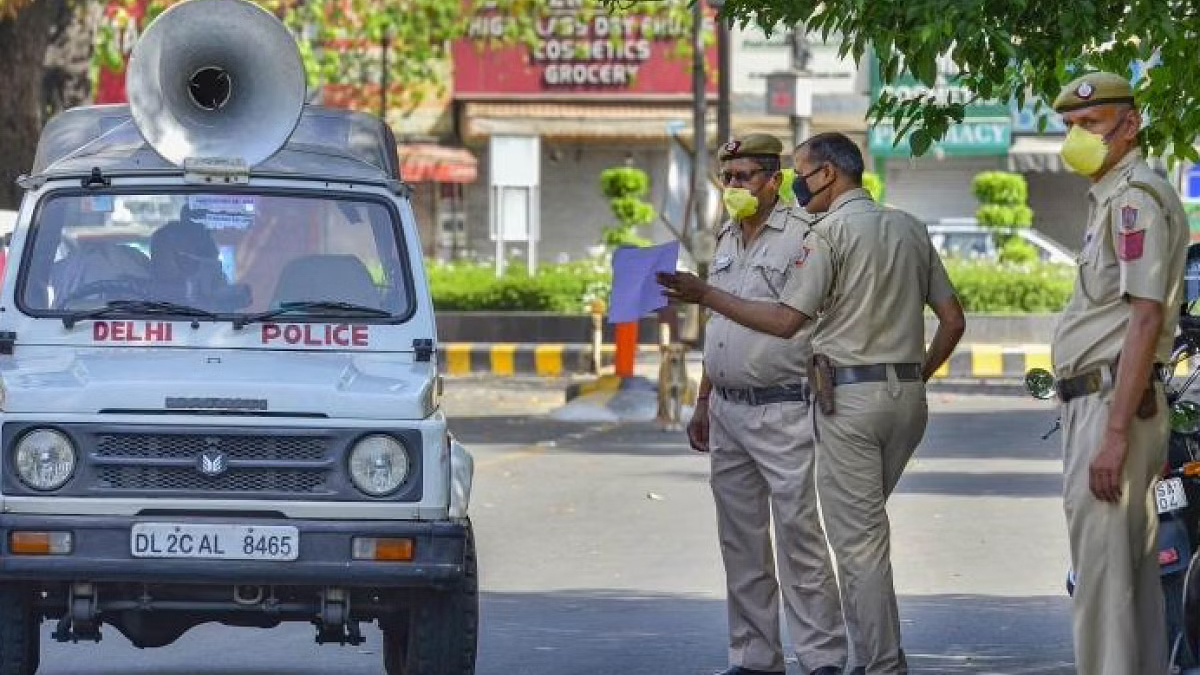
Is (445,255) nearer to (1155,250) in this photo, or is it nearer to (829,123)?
(829,123)

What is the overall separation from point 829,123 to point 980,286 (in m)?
16.3

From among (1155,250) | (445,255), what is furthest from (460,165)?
(1155,250)

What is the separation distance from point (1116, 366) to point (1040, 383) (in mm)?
783

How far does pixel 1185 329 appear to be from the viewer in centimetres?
821

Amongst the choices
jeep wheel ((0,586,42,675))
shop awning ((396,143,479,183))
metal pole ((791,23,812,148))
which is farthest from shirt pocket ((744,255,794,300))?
shop awning ((396,143,479,183))

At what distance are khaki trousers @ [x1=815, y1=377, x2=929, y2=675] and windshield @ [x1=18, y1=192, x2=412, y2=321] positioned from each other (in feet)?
4.91

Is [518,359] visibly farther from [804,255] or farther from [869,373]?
[869,373]

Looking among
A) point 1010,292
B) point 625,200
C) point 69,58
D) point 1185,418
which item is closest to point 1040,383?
point 1185,418

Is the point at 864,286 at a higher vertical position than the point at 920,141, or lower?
lower

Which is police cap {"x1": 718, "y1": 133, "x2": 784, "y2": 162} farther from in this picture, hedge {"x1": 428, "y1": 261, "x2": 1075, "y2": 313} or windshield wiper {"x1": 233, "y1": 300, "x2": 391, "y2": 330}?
hedge {"x1": 428, "y1": 261, "x2": 1075, "y2": 313}

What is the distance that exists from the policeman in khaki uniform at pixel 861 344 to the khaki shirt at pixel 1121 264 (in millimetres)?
1403

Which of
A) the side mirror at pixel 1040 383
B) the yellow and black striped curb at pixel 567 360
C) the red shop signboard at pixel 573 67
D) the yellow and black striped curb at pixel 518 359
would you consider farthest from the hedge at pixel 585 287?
the side mirror at pixel 1040 383

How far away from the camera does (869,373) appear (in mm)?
8758

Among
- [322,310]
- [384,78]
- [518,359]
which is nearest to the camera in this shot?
[322,310]
